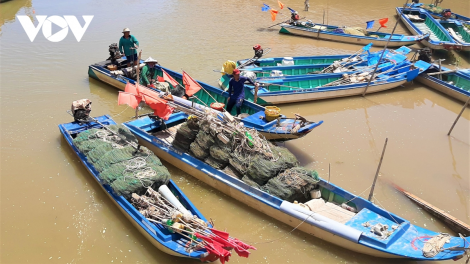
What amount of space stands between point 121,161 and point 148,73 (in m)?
5.31

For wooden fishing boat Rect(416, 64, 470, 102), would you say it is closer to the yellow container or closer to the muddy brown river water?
the muddy brown river water

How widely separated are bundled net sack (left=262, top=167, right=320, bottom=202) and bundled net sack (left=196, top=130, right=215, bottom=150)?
175 cm

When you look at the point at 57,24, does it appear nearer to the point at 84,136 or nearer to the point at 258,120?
the point at 84,136

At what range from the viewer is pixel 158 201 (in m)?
7.27

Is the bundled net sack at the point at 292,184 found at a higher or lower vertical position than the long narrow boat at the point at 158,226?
higher

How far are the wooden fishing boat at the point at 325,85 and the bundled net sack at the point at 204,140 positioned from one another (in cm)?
378

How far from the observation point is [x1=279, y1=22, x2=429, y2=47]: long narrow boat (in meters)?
17.8

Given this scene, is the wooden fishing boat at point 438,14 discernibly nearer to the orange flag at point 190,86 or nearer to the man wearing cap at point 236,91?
the man wearing cap at point 236,91

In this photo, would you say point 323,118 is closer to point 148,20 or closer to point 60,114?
point 60,114

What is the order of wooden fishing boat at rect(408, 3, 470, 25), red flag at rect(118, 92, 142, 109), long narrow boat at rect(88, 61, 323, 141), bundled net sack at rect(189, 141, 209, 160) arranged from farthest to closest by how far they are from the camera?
wooden fishing boat at rect(408, 3, 470, 25) → long narrow boat at rect(88, 61, 323, 141) → red flag at rect(118, 92, 142, 109) → bundled net sack at rect(189, 141, 209, 160)

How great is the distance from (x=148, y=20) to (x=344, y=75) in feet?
40.7

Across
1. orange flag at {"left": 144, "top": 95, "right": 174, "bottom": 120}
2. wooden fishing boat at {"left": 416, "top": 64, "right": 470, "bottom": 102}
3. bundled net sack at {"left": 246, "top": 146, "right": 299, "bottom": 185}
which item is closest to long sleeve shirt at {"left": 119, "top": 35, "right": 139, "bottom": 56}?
orange flag at {"left": 144, "top": 95, "right": 174, "bottom": 120}

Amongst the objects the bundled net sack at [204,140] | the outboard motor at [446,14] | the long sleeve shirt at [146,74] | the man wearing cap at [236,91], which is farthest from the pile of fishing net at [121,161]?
the outboard motor at [446,14]

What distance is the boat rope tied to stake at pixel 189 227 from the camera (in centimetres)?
614
